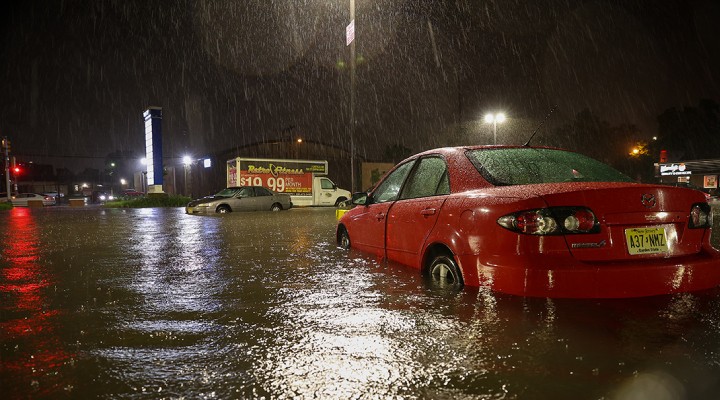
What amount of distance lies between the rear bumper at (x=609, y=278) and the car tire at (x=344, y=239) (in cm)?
405

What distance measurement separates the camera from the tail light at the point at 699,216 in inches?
146

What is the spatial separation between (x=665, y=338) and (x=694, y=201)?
1.21 metres

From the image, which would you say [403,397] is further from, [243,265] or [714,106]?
[714,106]

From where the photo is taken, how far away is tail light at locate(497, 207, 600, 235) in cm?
346

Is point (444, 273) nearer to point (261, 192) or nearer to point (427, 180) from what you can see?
point (427, 180)

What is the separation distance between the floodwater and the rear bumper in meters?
0.22

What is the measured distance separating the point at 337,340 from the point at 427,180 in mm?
2474

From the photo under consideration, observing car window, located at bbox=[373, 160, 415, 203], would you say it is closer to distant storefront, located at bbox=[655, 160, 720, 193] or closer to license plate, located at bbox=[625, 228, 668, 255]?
license plate, located at bbox=[625, 228, 668, 255]

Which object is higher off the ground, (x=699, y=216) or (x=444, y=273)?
(x=699, y=216)

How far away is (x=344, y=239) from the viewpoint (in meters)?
7.68

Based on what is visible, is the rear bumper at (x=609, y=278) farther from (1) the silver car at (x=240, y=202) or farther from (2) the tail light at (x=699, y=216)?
(1) the silver car at (x=240, y=202)

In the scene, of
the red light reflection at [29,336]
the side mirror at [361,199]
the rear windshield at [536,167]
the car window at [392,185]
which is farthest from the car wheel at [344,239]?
the red light reflection at [29,336]

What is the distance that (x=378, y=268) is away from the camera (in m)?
5.82

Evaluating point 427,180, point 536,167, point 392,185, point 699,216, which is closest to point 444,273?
point 427,180
